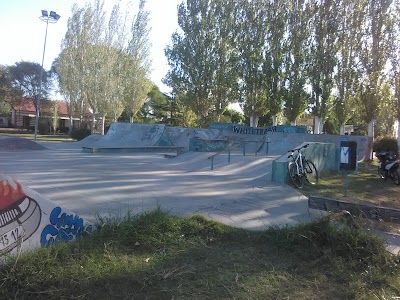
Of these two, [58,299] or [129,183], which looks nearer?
[58,299]

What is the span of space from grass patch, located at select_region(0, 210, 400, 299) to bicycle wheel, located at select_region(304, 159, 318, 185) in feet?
20.4

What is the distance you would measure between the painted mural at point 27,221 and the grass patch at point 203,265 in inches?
8.6

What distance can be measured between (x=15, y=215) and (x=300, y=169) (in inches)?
316

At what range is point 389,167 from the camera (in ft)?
39.6

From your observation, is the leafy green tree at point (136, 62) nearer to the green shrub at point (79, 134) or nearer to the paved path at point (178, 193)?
the green shrub at point (79, 134)

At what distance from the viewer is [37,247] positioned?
3.67 m

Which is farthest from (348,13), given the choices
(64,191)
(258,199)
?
(64,191)

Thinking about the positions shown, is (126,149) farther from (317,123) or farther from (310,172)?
(317,123)

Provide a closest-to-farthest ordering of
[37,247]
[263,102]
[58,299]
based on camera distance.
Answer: [58,299]
[37,247]
[263,102]

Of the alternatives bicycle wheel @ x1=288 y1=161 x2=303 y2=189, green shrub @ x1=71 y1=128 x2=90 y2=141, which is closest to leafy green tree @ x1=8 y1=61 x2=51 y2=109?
green shrub @ x1=71 y1=128 x2=90 y2=141

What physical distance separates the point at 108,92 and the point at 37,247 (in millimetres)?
34306

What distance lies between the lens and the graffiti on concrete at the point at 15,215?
3.53 metres

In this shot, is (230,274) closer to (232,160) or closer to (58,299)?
(58,299)

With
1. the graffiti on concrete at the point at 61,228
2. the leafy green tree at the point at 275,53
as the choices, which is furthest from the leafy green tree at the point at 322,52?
the graffiti on concrete at the point at 61,228
